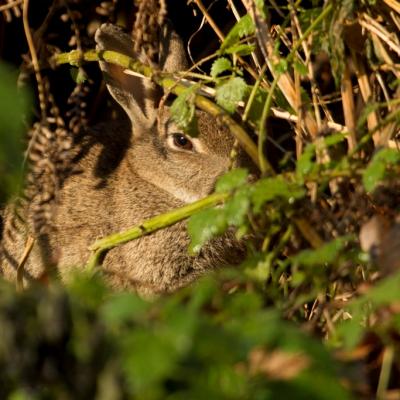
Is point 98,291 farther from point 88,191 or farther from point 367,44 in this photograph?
point 88,191

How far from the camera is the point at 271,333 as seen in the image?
1.80 meters

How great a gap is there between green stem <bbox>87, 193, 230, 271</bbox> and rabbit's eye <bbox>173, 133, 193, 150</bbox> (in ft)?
4.60

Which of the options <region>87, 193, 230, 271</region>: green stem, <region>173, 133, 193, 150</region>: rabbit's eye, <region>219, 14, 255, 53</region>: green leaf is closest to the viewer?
<region>87, 193, 230, 271</region>: green stem

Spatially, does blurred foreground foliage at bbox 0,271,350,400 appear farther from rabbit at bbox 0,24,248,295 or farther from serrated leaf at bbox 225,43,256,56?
rabbit at bbox 0,24,248,295

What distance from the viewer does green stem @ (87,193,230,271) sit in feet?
10.6

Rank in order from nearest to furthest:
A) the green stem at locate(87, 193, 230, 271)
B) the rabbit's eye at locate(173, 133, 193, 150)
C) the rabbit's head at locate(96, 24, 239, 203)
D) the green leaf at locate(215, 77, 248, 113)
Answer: the green stem at locate(87, 193, 230, 271), the green leaf at locate(215, 77, 248, 113), the rabbit's head at locate(96, 24, 239, 203), the rabbit's eye at locate(173, 133, 193, 150)

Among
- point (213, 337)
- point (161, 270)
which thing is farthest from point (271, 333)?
point (161, 270)

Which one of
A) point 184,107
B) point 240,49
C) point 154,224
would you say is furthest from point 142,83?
point 154,224

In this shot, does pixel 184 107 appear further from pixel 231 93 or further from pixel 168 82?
pixel 168 82

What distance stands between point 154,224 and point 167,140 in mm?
1589

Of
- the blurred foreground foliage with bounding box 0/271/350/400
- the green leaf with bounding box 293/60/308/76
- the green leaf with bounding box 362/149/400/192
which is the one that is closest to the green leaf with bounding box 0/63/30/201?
the blurred foreground foliage with bounding box 0/271/350/400

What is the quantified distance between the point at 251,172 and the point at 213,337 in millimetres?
2777

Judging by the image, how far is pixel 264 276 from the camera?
2.90 m

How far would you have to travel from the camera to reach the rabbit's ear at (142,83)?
468 cm
